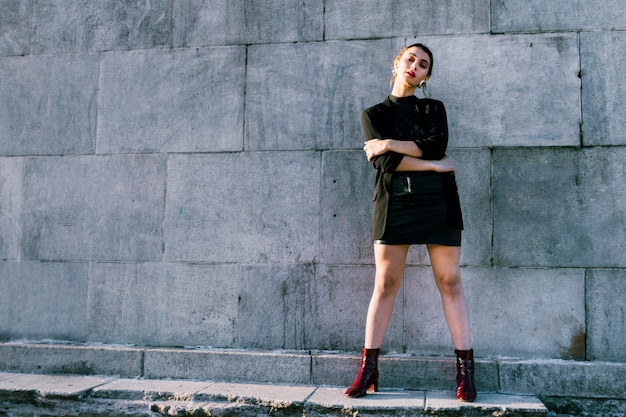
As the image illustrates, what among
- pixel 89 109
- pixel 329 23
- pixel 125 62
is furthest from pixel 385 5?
pixel 89 109

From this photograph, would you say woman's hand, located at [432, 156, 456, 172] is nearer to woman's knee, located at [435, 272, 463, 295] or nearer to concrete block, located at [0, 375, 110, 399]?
woman's knee, located at [435, 272, 463, 295]

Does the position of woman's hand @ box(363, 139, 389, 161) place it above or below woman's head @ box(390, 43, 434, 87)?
below

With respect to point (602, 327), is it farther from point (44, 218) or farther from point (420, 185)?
point (44, 218)

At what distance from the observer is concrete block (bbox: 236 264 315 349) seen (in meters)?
4.54

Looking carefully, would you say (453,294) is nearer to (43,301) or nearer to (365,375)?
(365,375)

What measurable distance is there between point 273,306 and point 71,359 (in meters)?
1.68

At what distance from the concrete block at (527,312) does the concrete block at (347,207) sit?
0.85 meters

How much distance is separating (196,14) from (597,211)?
3.58m

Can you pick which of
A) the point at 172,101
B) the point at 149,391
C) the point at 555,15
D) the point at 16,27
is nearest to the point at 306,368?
the point at 149,391

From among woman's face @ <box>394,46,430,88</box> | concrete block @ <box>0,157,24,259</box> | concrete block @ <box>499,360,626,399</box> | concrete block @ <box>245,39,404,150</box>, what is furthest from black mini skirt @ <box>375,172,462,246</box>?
concrete block @ <box>0,157,24,259</box>

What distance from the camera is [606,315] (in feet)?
13.8

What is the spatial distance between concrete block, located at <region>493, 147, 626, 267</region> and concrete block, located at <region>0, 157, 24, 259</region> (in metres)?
3.97

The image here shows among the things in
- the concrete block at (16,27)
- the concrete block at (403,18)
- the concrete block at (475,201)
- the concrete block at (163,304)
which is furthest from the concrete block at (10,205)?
the concrete block at (475,201)

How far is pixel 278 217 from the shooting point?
15.3ft
